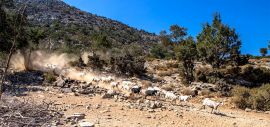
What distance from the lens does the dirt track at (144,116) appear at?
499 inches

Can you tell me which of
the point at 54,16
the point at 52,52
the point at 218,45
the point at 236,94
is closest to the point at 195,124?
the point at 236,94

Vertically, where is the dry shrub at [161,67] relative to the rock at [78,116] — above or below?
above

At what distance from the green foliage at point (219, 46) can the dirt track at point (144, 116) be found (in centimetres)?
1464

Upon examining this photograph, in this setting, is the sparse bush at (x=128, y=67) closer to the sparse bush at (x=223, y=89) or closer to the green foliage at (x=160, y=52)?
the sparse bush at (x=223, y=89)

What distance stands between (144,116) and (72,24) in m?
56.1

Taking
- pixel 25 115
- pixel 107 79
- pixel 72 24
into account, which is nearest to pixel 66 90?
pixel 107 79

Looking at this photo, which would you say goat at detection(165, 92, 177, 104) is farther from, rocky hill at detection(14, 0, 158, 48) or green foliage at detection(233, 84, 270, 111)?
rocky hill at detection(14, 0, 158, 48)

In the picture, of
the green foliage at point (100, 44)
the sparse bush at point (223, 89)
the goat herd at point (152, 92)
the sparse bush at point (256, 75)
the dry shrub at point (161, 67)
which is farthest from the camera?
the green foliage at point (100, 44)

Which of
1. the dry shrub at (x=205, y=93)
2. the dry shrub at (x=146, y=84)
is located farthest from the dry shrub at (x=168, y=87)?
the dry shrub at (x=205, y=93)

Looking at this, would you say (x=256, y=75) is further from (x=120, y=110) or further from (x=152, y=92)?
(x=120, y=110)

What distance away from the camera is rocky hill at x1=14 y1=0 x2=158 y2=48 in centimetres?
→ 5628

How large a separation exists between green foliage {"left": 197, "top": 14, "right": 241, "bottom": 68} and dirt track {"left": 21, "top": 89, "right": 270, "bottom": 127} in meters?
14.6

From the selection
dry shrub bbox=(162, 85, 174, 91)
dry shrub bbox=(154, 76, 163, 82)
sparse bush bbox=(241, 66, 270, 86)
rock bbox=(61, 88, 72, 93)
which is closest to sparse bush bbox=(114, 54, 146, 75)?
dry shrub bbox=(154, 76, 163, 82)

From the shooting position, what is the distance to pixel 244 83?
2909 cm
